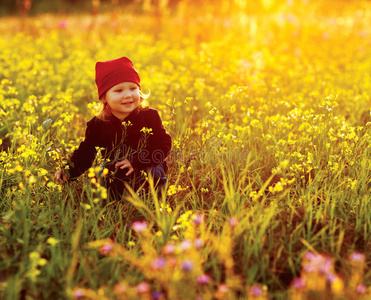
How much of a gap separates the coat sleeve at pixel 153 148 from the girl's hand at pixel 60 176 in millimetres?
501

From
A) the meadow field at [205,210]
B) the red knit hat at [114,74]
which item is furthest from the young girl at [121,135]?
the meadow field at [205,210]

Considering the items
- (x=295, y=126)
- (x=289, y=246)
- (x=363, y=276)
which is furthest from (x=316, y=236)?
(x=295, y=126)

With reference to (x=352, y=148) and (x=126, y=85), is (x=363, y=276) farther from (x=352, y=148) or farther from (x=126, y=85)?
(x=126, y=85)

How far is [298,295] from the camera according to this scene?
70.9 inches

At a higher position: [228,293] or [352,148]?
[352,148]

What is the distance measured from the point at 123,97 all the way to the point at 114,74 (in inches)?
6.9

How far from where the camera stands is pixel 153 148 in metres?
3.06

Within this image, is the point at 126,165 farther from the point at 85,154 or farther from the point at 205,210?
the point at 205,210

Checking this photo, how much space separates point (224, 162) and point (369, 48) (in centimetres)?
626

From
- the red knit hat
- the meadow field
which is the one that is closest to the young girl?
the red knit hat

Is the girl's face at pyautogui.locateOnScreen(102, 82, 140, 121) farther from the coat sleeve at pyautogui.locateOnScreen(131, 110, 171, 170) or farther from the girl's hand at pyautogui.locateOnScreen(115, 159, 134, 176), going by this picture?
the girl's hand at pyautogui.locateOnScreen(115, 159, 134, 176)

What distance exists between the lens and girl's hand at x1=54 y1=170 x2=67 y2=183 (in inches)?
118

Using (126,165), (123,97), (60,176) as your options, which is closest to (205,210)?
(126,165)

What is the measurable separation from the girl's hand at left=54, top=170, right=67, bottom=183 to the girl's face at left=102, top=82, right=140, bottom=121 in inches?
23.6
